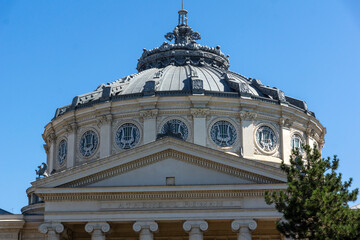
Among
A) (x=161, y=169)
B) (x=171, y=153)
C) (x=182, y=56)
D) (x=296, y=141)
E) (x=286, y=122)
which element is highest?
(x=182, y=56)

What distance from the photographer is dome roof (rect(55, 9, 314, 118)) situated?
231 feet

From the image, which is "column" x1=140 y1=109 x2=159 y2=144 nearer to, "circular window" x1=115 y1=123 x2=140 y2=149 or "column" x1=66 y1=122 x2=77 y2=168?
"circular window" x1=115 y1=123 x2=140 y2=149

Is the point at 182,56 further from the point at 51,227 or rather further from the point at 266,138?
the point at 51,227

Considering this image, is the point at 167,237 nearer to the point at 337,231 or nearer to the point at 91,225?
the point at 91,225

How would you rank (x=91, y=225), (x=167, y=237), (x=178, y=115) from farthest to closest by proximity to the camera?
(x=178, y=115), (x=167, y=237), (x=91, y=225)

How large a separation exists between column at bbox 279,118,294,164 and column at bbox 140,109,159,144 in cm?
1022

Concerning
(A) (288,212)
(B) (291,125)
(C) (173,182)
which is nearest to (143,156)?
(C) (173,182)

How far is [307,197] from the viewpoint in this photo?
44219mm

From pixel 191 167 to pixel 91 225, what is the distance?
7158 mm

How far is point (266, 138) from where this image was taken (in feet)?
229

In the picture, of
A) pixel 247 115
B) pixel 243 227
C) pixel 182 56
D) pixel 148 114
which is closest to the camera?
pixel 243 227

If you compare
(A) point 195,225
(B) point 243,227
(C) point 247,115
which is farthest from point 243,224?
(C) point 247,115

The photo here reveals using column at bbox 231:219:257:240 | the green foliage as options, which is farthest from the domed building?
the green foliage

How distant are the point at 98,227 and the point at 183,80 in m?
21.4
